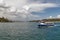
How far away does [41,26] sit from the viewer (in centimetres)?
11244

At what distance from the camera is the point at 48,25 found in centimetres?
11812

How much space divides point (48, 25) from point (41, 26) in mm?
7990
